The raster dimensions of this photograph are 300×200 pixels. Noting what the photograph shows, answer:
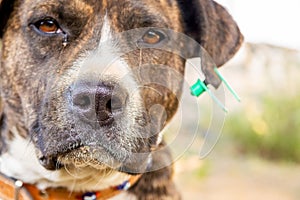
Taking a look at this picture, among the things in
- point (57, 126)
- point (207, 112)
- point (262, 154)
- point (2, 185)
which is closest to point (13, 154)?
point (2, 185)

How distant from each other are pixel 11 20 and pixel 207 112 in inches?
137

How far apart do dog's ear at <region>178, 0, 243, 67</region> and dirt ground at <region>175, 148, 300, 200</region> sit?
249 centimetres

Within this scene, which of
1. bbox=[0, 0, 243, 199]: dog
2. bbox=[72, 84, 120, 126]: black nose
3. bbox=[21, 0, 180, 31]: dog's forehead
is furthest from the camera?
bbox=[21, 0, 180, 31]: dog's forehead

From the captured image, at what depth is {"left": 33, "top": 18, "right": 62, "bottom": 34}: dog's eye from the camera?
11.1ft

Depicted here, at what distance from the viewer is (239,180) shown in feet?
23.7

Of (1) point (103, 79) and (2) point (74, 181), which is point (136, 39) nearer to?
(1) point (103, 79)

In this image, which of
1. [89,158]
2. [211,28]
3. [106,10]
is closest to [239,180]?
[211,28]

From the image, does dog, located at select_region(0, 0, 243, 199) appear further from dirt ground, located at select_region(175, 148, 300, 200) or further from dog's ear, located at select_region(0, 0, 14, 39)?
dirt ground, located at select_region(175, 148, 300, 200)

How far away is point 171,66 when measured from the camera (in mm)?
3615

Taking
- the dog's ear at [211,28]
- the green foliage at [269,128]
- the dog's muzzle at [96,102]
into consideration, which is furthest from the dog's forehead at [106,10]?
the green foliage at [269,128]

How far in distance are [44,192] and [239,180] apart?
4010 millimetres

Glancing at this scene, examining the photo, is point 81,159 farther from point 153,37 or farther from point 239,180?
point 239,180

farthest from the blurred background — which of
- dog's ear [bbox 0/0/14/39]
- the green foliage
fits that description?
dog's ear [bbox 0/0/14/39]

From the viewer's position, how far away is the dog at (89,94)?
3.08m
